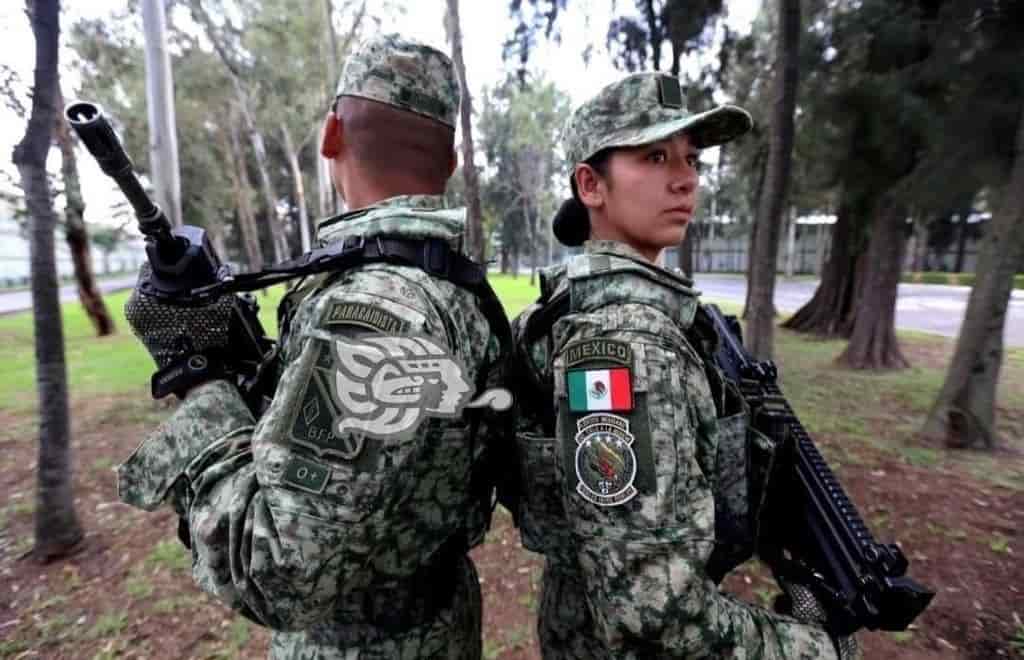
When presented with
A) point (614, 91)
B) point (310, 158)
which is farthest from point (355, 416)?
point (310, 158)

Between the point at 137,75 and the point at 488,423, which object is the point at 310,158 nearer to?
the point at 137,75

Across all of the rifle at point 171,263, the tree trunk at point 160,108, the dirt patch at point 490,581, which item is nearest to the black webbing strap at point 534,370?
the rifle at point 171,263

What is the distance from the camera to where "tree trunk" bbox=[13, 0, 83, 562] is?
3.19 metres

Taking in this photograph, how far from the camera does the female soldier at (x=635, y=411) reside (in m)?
0.96

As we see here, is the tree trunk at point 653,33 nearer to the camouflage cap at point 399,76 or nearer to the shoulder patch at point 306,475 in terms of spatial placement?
the camouflage cap at point 399,76

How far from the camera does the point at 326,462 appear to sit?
0.88 metres

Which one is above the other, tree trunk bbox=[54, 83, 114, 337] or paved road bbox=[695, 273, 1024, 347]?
tree trunk bbox=[54, 83, 114, 337]

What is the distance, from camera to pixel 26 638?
282cm

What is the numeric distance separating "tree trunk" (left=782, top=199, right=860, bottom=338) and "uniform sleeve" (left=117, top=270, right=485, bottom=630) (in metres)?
12.5

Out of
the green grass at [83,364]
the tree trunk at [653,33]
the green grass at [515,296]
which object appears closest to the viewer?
the green grass at [83,364]

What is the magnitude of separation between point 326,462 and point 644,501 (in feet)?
1.83

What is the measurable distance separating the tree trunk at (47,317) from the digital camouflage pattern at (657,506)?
3.71m

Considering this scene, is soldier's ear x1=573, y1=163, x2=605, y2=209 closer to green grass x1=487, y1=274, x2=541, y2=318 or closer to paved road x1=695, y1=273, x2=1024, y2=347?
green grass x1=487, y1=274, x2=541, y2=318

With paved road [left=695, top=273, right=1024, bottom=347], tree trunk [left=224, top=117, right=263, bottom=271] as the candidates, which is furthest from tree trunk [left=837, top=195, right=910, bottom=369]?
tree trunk [left=224, top=117, right=263, bottom=271]
